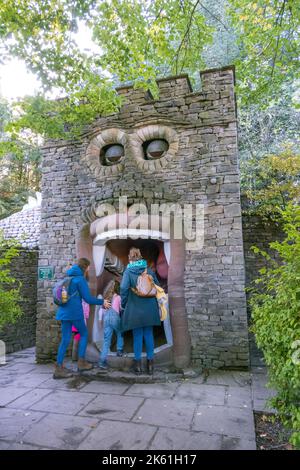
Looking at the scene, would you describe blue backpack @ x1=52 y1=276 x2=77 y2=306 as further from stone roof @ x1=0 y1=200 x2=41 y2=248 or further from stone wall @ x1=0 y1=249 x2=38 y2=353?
stone roof @ x1=0 y1=200 x2=41 y2=248

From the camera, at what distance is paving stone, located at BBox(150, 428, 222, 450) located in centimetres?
259

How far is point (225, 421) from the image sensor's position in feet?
10.1

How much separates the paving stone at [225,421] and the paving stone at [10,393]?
2.24m

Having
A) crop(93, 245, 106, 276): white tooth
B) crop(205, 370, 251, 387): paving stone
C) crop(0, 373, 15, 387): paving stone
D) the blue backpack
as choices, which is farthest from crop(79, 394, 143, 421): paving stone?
crop(93, 245, 106, 276): white tooth

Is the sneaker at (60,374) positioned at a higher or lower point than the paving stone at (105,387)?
higher

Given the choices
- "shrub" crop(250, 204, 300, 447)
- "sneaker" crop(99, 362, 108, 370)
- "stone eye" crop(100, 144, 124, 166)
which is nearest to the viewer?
"shrub" crop(250, 204, 300, 447)

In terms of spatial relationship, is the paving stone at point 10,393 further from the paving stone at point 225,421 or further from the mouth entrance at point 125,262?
the paving stone at point 225,421

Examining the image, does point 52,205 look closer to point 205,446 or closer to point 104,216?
point 104,216

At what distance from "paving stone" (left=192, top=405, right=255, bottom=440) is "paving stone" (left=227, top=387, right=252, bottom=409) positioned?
14 centimetres

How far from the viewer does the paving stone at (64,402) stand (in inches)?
132

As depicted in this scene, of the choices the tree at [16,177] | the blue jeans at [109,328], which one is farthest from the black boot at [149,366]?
the tree at [16,177]

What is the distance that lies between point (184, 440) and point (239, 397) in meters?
1.29
